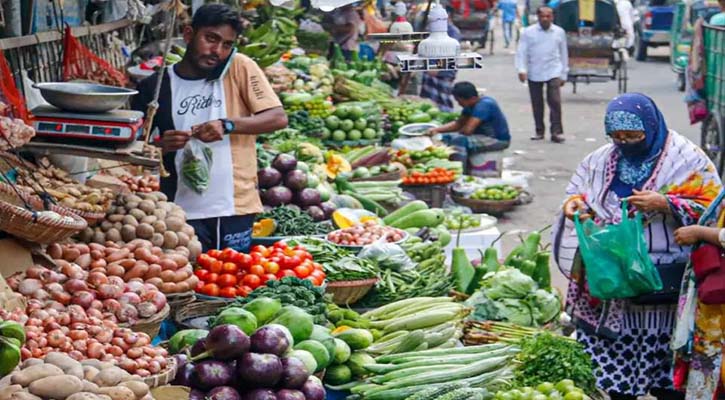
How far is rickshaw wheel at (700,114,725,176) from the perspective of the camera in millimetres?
11773

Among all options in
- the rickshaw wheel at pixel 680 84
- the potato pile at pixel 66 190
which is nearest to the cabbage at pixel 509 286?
the potato pile at pixel 66 190

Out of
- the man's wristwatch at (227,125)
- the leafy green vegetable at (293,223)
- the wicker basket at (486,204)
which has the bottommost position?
the wicker basket at (486,204)

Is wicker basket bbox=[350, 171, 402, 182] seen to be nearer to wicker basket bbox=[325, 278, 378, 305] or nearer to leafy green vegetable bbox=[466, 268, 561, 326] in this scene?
leafy green vegetable bbox=[466, 268, 561, 326]

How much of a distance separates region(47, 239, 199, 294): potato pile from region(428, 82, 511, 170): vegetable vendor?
22.7 ft

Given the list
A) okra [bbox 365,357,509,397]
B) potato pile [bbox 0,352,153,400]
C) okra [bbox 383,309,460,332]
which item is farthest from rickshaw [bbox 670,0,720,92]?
potato pile [bbox 0,352,153,400]

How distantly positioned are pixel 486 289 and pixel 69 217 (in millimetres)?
2636

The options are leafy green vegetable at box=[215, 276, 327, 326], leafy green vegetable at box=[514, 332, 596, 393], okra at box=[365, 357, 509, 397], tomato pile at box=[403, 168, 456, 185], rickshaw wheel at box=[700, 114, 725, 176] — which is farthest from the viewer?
rickshaw wheel at box=[700, 114, 725, 176]

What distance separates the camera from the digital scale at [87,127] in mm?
4949

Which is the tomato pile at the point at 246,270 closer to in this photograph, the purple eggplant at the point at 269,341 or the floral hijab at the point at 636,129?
the purple eggplant at the point at 269,341

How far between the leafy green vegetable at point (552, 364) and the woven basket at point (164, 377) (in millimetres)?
1852

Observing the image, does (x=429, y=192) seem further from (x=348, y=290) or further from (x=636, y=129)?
(x=636, y=129)

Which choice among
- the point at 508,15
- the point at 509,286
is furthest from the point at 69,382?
the point at 508,15

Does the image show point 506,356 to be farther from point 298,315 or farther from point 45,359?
point 45,359

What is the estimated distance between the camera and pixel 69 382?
10.1 ft
